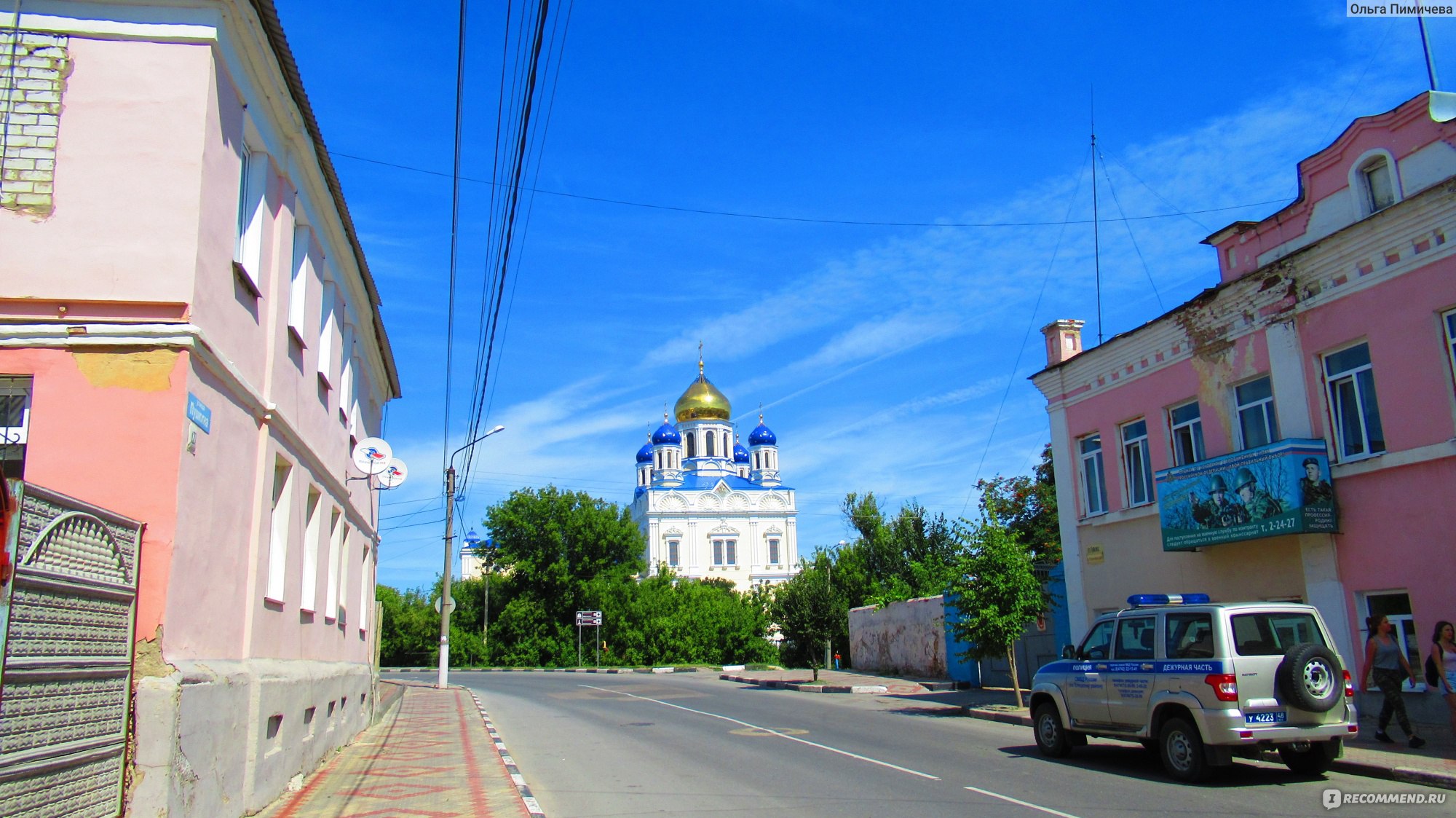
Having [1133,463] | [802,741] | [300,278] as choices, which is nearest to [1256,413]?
[1133,463]

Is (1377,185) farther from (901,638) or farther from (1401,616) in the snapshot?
(901,638)

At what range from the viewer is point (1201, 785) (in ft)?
33.0

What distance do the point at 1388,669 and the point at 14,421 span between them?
45.3 feet

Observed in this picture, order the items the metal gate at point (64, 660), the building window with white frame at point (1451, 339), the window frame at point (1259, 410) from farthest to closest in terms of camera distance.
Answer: the window frame at point (1259, 410) → the building window with white frame at point (1451, 339) → the metal gate at point (64, 660)

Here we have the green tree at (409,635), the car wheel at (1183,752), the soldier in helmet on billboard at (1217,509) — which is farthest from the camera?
the green tree at (409,635)

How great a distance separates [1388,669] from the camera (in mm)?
11664

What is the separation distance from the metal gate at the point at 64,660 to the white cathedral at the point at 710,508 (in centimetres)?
7914

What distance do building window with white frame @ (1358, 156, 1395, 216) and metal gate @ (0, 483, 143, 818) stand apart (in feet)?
49.1

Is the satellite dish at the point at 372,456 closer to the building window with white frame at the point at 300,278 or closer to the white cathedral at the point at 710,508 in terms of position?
the building window with white frame at the point at 300,278

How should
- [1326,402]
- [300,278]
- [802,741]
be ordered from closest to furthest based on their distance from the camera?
[300,278] < [1326,402] < [802,741]

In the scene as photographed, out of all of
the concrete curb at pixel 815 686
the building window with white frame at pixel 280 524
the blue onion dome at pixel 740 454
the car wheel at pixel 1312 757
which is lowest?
the concrete curb at pixel 815 686

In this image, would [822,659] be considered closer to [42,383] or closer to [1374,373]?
[1374,373]

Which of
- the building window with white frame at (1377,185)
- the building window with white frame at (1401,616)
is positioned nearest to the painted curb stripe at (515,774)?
the building window with white frame at (1401,616)

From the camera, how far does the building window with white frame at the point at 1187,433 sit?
17125mm
